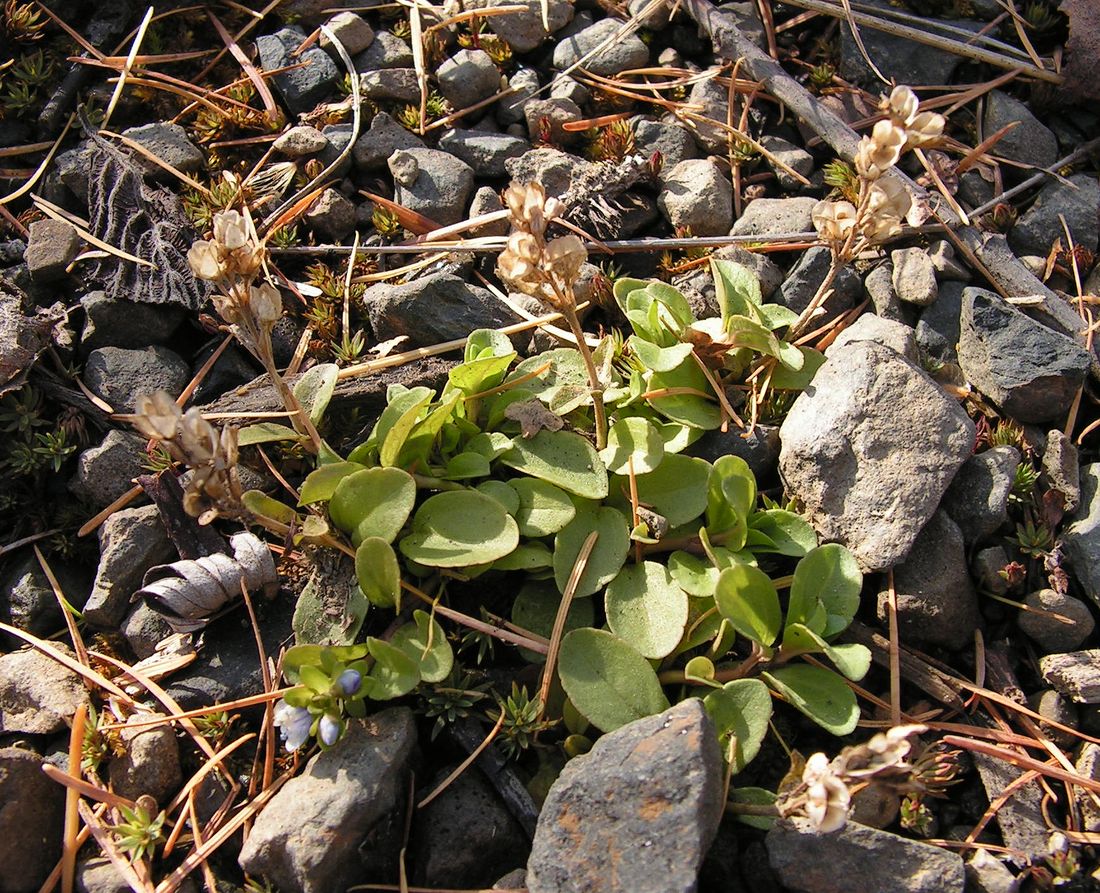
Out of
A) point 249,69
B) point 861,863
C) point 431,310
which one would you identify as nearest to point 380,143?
point 249,69

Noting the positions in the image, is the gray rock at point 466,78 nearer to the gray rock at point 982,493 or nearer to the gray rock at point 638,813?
the gray rock at point 982,493

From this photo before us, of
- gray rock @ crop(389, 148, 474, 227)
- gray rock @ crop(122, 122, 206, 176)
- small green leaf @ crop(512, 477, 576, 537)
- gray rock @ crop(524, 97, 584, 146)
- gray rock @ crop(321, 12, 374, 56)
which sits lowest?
small green leaf @ crop(512, 477, 576, 537)

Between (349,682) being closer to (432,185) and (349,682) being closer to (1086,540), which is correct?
(432,185)

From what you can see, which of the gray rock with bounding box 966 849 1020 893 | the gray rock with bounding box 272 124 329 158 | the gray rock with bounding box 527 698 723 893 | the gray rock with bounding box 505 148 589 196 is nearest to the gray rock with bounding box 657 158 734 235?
the gray rock with bounding box 505 148 589 196

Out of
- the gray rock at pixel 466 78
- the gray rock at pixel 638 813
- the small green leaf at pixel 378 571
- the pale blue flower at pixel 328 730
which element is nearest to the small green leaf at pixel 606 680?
the gray rock at pixel 638 813

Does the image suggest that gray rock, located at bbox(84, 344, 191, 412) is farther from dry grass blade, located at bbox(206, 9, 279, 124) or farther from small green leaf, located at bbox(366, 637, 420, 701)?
small green leaf, located at bbox(366, 637, 420, 701)
